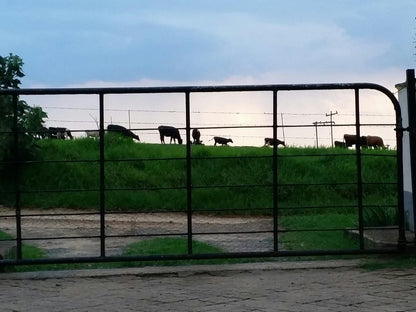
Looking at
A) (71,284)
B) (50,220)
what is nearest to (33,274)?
(71,284)

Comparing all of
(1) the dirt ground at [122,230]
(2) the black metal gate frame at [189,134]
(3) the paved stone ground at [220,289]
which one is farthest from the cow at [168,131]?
(3) the paved stone ground at [220,289]

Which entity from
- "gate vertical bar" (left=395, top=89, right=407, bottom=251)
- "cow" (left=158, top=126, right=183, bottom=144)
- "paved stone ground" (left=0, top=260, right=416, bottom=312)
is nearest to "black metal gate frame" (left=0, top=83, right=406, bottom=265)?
"gate vertical bar" (left=395, top=89, right=407, bottom=251)

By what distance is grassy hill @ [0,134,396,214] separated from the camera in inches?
628

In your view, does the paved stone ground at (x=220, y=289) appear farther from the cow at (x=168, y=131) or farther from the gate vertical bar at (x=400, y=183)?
the cow at (x=168, y=131)

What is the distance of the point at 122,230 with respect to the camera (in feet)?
38.7

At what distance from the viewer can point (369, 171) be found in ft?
58.1

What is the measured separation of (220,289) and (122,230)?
6.11 meters

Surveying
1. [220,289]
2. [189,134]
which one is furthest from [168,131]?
[220,289]

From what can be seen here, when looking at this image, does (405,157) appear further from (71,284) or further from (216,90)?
(71,284)

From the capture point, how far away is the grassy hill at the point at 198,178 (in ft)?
52.3

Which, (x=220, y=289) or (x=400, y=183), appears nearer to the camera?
(x=220, y=289)

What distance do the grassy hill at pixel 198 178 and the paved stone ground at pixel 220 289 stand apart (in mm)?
8603

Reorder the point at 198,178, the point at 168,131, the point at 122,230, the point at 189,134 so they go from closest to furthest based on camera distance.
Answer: the point at 189,134 → the point at 168,131 → the point at 122,230 → the point at 198,178

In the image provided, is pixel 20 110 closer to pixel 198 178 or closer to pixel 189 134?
pixel 198 178
